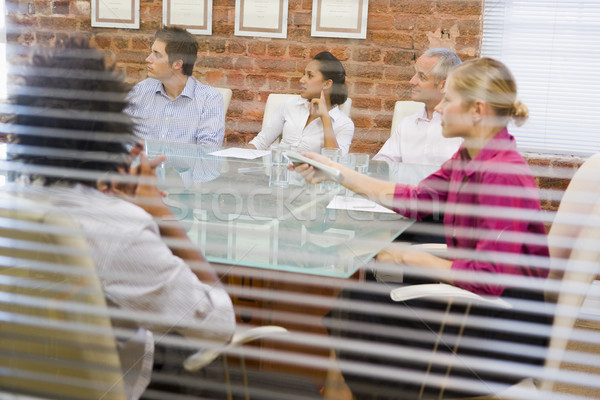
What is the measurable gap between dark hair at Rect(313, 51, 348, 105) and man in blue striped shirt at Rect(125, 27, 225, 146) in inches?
4.5

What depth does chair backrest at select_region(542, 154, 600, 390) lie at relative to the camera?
1.66ft

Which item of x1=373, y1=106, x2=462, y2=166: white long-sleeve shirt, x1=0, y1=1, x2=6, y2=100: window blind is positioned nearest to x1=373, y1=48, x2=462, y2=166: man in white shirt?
x1=373, y1=106, x2=462, y2=166: white long-sleeve shirt

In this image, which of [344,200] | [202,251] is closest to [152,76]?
[202,251]

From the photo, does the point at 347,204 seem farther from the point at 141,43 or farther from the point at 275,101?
the point at 141,43

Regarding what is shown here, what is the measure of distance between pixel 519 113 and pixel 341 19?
7.4 inches

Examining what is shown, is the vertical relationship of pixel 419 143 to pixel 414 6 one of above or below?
below

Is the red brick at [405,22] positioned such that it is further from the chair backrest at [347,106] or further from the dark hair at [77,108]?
the dark hair at [77,108]

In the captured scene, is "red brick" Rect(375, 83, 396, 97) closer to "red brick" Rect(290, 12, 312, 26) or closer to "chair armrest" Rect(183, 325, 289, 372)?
"red brick" Rect(290, 12, 312, 26)

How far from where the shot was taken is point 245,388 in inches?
26.9

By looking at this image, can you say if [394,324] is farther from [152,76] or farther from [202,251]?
[152,76]

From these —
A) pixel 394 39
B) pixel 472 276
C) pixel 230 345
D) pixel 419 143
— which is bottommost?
pixel 230 345

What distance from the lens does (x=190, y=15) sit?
569 mm

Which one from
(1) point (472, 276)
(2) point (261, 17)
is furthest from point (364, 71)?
(1) point (472, 276)

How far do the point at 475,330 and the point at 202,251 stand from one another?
1.00 feet
